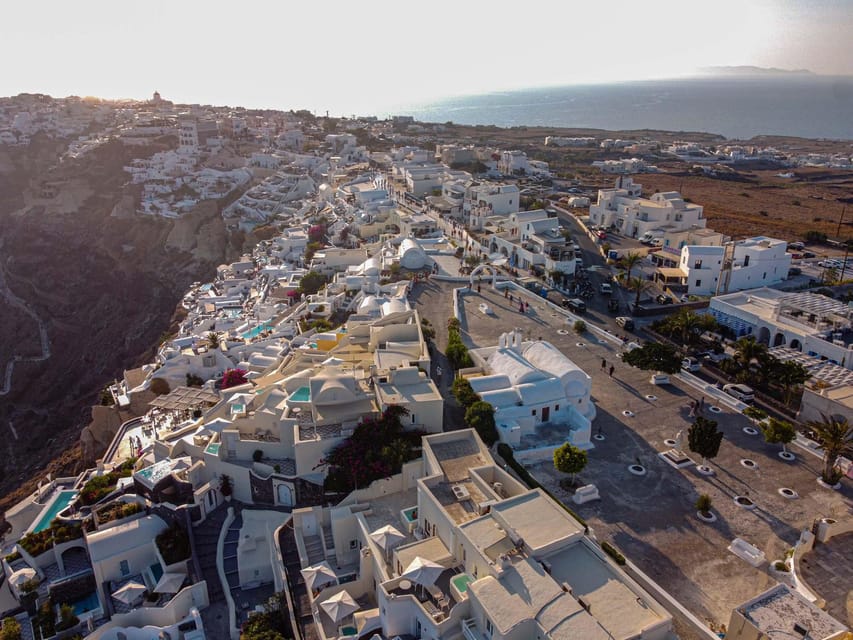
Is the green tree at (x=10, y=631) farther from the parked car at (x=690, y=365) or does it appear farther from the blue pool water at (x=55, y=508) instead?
the parked car at (x=690, y=365)

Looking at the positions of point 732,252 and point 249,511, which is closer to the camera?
point 249,511

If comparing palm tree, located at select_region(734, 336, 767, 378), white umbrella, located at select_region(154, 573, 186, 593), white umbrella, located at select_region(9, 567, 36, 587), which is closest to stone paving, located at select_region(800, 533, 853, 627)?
palm tree, located at select_region(734, 336, 767, 378)

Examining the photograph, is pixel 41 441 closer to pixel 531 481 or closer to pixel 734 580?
pixel 531 481

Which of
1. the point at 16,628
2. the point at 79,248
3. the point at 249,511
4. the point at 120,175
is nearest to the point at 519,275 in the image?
the point at 249,511

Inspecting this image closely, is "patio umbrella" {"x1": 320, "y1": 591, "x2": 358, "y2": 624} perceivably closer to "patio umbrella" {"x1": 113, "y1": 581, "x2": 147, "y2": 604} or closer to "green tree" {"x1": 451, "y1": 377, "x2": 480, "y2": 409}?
"patio umbrella" {"x1": 113, "y1": 581, "x2": 147, "y2": 604}

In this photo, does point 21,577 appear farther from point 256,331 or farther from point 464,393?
point 256,331
